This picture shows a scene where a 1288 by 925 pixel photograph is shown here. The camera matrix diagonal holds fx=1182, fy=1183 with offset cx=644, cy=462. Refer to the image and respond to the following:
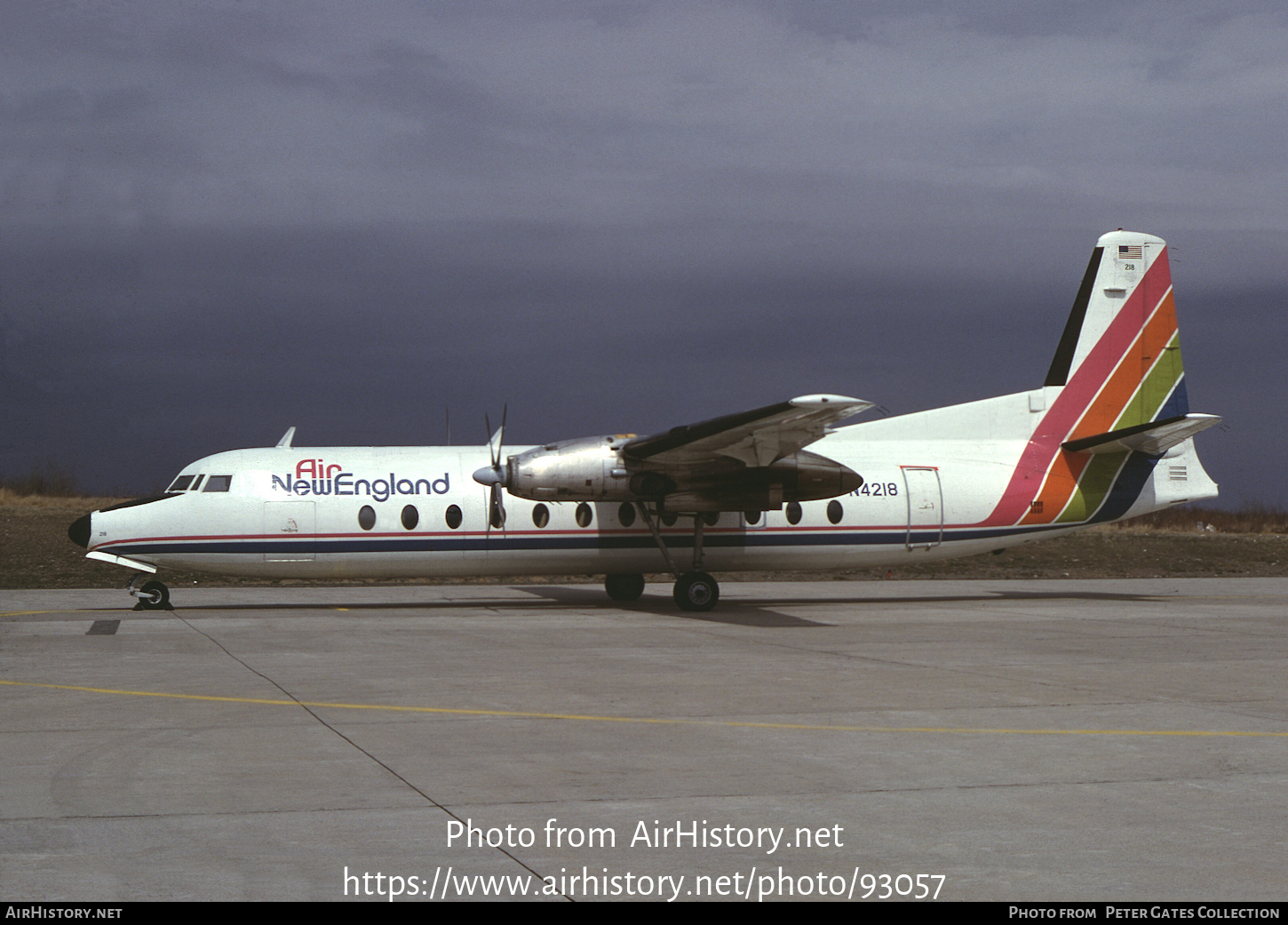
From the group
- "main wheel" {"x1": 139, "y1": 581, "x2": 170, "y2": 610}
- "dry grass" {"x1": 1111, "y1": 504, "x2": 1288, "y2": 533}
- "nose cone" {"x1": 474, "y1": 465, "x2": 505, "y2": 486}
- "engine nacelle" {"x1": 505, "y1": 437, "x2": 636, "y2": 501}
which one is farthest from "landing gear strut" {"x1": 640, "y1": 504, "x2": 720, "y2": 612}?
"dry grass" {"x1": 1111, "y1": 504, "x2": 1288, "y2": 533}

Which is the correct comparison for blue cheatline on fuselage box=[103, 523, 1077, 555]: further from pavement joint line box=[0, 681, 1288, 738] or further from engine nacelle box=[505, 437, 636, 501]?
pavement joint line box=[0, 681, 1288, 738]

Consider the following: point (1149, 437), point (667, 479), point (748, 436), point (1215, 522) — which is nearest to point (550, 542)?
point (667, 479)

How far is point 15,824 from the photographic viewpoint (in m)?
6.31

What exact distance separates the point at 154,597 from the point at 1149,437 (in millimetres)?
18172

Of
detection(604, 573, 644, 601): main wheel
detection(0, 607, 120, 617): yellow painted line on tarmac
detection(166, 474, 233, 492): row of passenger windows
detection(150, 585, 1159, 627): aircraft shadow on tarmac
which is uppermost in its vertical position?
detection(166, 474, 233, 492): row of passenger windows

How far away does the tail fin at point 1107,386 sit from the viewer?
22734 mm

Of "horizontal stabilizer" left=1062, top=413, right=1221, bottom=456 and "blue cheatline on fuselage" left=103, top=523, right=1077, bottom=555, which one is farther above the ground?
"horizontal stabilizer" left=1062, top=413, right=1221, bottom=456

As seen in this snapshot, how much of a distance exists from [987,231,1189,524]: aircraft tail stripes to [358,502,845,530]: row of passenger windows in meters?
4.17

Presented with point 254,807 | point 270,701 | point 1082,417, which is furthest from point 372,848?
point 1082,417

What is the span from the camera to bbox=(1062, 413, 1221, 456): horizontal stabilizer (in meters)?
21.0

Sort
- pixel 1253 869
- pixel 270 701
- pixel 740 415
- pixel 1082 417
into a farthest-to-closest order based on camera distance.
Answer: pixel 1082 417
pixel 740 415
pixel 270 701
pixel 1253 869

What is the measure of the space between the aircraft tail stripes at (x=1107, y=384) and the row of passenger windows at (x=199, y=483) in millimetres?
14322
